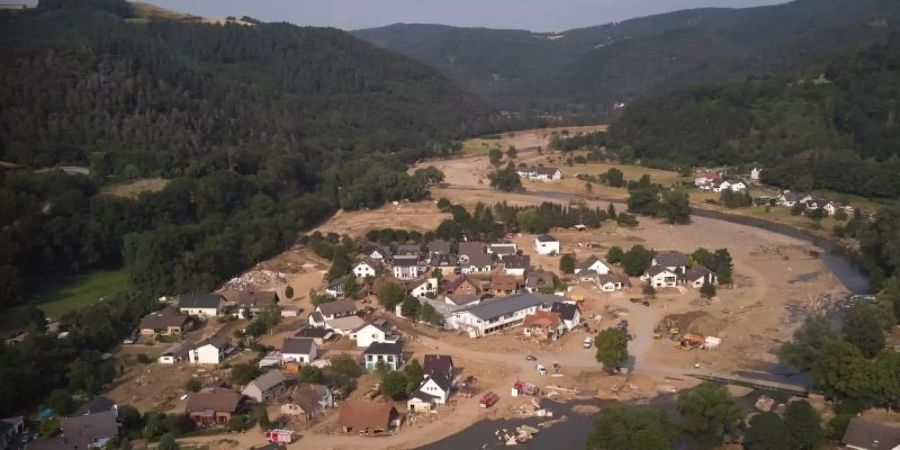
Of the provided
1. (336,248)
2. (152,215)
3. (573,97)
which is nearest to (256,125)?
(152,215)

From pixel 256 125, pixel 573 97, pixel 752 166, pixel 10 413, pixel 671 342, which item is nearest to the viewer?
pixel 10 413

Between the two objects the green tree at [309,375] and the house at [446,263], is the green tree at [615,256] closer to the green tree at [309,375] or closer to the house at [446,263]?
the house at [446,263]

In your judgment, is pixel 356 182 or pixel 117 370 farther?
pixel 356 182

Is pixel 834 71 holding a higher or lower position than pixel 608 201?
higher

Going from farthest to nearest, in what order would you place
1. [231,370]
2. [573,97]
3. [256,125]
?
[573,97]
[256,125]
[231,370]

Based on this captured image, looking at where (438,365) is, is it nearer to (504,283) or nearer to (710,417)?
(710,417)

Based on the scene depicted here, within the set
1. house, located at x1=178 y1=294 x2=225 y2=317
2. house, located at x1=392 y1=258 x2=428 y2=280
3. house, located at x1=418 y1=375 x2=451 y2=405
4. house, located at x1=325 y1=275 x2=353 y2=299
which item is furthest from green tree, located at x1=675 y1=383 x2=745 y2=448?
house, located at x1=178 y1=294 x2=225 y2=317

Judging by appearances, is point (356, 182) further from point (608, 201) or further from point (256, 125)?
point (256, 125)
